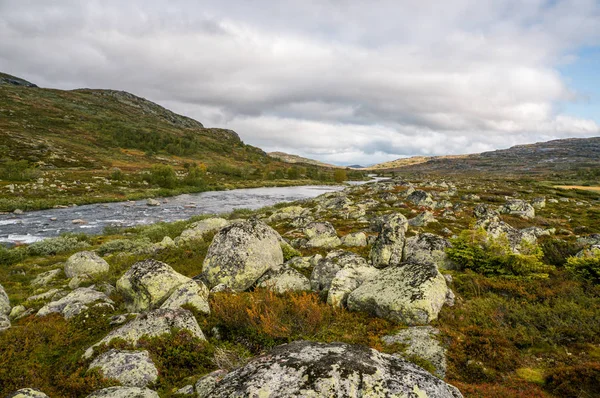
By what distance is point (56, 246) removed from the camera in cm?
2812

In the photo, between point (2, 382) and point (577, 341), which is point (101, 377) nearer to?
point (2, 382)

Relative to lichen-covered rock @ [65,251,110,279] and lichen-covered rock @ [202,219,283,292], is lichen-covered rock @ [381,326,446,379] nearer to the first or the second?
lichen-covered rock @ [202,219,283,292]

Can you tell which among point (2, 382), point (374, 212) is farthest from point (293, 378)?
point (374, 212)

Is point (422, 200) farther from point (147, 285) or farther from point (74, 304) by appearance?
point (74, 304)

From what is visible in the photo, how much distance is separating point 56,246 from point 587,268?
39.1 meters

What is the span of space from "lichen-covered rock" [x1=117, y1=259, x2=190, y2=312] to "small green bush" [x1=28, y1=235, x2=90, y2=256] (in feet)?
65.2

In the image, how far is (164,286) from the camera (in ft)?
42.1

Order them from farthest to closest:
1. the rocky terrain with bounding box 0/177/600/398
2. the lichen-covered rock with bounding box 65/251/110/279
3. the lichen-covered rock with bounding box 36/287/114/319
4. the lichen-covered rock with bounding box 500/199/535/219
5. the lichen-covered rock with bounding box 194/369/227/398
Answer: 1. the lichen-covered rock with bounding box 500/199/535/219
2. the lichen-covered rock with bounding box 65/251/110/279
3. the lichen-covered rock with bounding box 36/287/114/319
4. the lichen-covered rock with bounding box 194/369/227/398
5. the rocky terrain with bounding box 0/177/600/398

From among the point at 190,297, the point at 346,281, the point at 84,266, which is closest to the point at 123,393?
the point at 190,297

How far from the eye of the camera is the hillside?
213ft

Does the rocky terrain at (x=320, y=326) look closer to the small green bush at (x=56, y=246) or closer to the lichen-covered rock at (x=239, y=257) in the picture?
the lichen-covered rock at (x=239, y=257)

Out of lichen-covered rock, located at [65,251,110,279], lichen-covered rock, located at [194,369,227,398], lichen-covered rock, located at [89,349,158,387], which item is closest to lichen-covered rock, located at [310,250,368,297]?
lichen-covered rock, located at [194,369,227,398]

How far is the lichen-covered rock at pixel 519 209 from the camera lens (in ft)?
131

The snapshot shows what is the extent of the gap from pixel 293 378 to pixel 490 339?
288 inches
